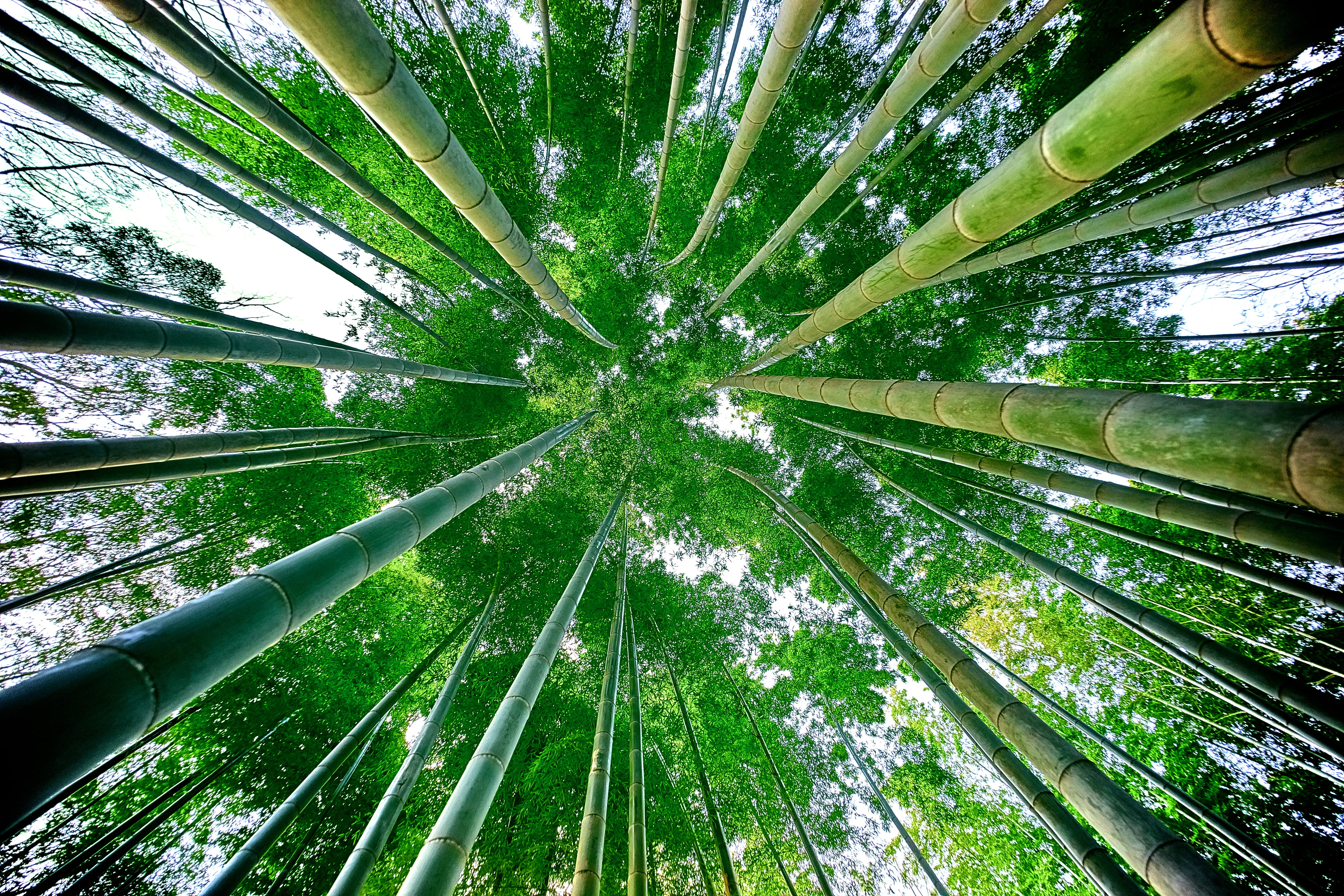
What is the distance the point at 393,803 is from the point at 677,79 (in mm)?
9017

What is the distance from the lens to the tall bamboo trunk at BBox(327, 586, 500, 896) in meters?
4.20

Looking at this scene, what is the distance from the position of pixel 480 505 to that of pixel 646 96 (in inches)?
314

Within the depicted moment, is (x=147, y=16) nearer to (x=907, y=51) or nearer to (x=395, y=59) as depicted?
(x=395, y=59)

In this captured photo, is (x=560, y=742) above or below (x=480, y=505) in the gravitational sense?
below

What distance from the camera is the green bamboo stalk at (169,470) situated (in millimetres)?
3936

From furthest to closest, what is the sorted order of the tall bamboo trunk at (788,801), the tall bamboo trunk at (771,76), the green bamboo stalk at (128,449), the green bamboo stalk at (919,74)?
the tall bamboo trunk at (788,801)
the green bamboo stalk at (128,449)
the green bamboo stalk at (919,74)
the tall bamboo trunk at (771,76)

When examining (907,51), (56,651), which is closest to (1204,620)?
(907,51)

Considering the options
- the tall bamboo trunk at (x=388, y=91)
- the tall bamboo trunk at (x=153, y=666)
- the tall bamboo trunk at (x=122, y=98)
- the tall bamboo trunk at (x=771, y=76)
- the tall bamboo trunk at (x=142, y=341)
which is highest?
the tall bamboo trunk at (x=771, y=76)

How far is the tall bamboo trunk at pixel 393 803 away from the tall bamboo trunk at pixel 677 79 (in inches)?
287

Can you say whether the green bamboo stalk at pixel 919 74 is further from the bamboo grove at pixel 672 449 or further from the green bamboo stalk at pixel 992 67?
the green bamboo stalk at pixel 992 67

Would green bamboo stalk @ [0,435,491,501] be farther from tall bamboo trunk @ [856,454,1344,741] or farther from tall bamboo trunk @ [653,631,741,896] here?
tall bamboo trunk @ [856,454,1344,741]

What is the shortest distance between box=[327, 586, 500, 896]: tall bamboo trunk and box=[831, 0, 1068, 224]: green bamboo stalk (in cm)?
826

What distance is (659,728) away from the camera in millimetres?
8180

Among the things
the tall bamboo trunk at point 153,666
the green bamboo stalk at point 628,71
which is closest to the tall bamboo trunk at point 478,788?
the tall bamboo trunk at point 153,666
